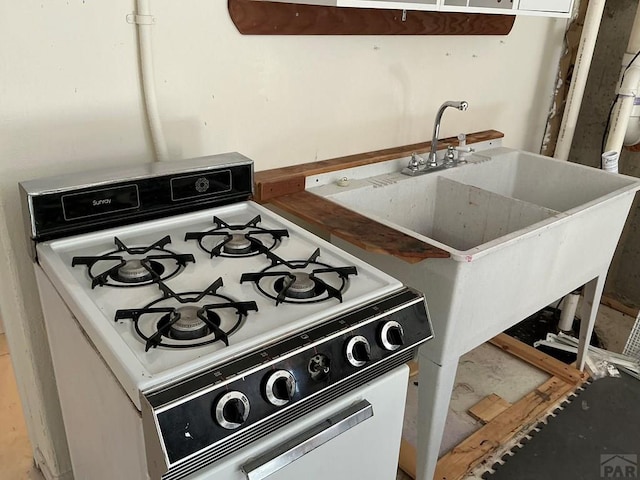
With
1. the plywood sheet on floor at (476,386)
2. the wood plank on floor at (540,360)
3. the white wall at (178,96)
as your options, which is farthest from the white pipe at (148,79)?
the wood plank on floor at (540,360)

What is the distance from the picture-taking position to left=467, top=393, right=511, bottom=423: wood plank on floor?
6.47 ft

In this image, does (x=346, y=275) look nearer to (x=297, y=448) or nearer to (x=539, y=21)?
(x=297, y=448)

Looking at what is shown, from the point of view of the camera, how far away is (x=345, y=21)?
1.67 metres

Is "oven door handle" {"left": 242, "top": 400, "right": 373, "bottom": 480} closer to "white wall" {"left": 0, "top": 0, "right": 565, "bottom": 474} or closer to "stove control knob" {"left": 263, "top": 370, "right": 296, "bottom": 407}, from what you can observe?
"stove control knob" {"left": 263, "top": 370, "right": 296, "bottom": 407}

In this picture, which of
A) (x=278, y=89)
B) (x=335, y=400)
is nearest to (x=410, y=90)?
(x=278, y=89)

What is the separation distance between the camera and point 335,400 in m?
0.98

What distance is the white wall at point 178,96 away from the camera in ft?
4.09

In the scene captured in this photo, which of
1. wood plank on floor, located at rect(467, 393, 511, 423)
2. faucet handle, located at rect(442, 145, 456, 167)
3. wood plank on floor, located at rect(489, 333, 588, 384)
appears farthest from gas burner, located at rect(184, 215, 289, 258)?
wood plank on floor, located at rect(489, 333, 588, 384)

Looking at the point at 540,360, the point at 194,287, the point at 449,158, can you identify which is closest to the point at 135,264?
the point at 194,287

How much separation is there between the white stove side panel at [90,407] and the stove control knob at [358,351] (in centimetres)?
37

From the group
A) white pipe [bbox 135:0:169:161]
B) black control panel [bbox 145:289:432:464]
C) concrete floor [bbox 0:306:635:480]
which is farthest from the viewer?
concrete floor [bbox 0:306:635:480]

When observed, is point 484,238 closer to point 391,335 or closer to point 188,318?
point 391,335

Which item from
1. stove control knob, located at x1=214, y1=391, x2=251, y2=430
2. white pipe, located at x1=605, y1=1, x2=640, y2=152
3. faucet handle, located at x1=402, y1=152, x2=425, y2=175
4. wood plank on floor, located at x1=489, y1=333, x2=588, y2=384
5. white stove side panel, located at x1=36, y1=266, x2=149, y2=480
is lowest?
wood plank on floor, located at x1=489, y1=333, x2=588, y2=384

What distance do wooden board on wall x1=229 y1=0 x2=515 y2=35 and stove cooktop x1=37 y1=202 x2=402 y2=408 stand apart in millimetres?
555
